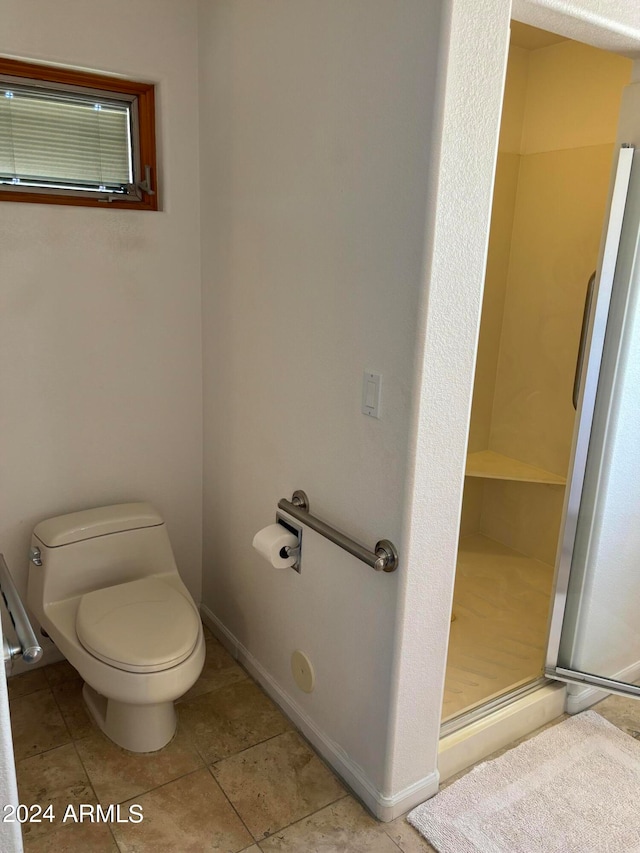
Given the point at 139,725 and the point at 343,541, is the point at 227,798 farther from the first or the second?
the point at 343,541

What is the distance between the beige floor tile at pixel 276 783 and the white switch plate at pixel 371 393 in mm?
1143

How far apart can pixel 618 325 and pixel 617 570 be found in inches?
33.8

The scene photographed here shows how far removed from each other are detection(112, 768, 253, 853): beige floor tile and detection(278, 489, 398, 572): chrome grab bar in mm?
834

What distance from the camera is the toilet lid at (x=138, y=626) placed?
1.96 meters

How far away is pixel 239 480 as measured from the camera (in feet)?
7.96

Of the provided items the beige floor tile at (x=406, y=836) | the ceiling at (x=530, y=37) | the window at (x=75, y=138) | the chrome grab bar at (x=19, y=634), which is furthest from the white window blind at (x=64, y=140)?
the beige floor tile at (x=406, y=836)

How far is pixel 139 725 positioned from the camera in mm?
2074

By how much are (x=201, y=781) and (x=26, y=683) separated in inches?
32.5

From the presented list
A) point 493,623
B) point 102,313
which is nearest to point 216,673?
point 493,623

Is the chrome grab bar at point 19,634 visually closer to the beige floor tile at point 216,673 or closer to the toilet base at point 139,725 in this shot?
the toilet base at point 139,725

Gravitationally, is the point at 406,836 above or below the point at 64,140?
below

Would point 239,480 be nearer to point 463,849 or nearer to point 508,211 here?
point 463,849

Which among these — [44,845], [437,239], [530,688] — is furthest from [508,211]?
[44,845]

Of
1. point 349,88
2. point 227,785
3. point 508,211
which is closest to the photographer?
point 349,88
